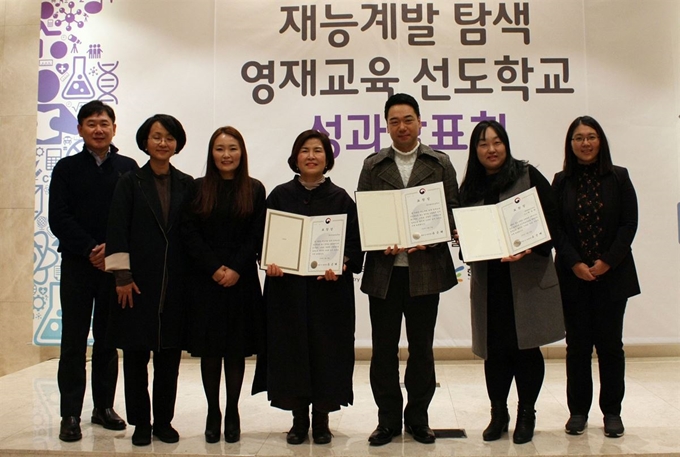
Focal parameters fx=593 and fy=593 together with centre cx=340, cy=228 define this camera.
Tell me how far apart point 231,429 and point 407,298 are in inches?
40.2

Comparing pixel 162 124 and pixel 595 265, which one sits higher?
pixel 162 124

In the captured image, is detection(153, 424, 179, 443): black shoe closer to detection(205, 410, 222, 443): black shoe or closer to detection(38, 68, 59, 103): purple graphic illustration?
detection(205, 410, 222, 443): black shoe

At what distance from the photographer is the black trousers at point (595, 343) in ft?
9.09

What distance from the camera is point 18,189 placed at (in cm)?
497

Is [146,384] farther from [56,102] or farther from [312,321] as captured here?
[56,102]

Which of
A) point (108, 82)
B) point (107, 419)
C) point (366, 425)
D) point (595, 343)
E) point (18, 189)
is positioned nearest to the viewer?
point (595, 343)

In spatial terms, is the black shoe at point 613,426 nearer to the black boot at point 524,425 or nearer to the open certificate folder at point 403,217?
the black boot at point 524,425

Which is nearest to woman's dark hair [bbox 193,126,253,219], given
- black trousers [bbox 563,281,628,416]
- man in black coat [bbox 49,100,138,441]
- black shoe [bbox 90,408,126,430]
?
man in black coat [bbox 49,100,138,441]

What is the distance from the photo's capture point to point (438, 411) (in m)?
3.38

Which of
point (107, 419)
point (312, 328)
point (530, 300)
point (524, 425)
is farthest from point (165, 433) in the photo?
point (530, 300)

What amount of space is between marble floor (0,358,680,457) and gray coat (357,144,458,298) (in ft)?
2.38

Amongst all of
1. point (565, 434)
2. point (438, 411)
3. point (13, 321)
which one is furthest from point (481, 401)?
point (13, 321)

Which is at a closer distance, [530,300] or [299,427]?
[530,300]

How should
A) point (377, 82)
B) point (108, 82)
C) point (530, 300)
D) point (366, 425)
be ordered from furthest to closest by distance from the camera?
point (108, 82) < point (377, 82) < point (366, 425) < point (530, 300)
